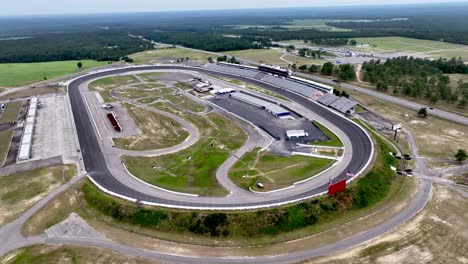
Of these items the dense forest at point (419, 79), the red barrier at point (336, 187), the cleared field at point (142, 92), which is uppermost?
the dense forest at point (419, 79)

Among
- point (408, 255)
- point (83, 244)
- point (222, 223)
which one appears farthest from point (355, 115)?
point (83, 244)

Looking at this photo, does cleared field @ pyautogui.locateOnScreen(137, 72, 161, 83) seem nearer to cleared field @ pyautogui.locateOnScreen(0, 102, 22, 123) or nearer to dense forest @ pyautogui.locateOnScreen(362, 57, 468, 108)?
cleared field @ pyautogui.locateOnScreen(0, 102, 22, 123)

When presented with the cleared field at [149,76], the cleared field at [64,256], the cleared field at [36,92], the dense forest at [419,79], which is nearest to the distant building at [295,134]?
the cleared field at [64,256]

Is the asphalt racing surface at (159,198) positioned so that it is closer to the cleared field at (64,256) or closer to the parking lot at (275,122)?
the parking lot at (275,122)

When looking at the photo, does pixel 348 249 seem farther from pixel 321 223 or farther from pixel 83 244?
pixel 83 244

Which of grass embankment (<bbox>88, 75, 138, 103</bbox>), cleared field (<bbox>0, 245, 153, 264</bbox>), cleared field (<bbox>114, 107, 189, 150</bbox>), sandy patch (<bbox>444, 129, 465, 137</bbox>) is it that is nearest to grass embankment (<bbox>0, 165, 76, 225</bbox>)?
cleared field (<bbox>0, 245, 153, 264</bbox>)

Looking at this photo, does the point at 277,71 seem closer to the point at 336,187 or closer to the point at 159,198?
the point at 336,187
